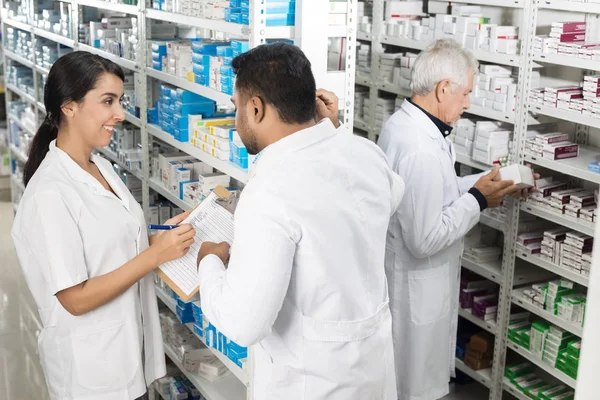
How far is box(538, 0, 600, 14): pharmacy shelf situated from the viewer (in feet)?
11.1

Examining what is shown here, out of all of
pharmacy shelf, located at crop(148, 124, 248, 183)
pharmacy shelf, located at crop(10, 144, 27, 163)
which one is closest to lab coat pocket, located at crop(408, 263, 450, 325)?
pharmacy shelf, located at crop(148, 124, 248, 183)

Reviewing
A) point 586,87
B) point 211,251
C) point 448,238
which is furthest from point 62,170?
point 586,87

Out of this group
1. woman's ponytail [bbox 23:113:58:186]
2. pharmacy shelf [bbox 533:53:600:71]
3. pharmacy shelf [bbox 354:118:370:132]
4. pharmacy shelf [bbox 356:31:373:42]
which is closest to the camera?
woman's ponytail [bbox 23:113:58:186]

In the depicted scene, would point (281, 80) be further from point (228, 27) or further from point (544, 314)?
point (544, 314)

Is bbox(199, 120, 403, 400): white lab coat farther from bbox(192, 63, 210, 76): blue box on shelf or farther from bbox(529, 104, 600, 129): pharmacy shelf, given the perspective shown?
bbox(529, 104, 600, 129): pharmacy shelf

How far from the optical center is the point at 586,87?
11.6 feet

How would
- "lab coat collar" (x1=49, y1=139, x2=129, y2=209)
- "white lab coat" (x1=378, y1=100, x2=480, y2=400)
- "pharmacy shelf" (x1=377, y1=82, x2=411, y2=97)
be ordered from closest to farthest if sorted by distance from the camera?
1. "lab coat collar" (x1=49, y1=139, x2=129, y2=209)
2. "white lab coat" (x1=378, y1=100, x2=480, y2=400)
3. "pharmacy shelf" (x1=377, y1=82, x2=411, y2=97)

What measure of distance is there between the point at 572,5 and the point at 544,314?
5.21 ft

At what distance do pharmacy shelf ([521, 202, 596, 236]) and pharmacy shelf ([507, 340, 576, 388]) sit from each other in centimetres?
76

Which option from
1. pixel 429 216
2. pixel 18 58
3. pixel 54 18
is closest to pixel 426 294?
Result: pixel 429 216

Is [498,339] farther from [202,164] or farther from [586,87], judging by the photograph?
[202,164]

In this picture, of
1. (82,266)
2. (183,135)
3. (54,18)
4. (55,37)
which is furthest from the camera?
(54,18)

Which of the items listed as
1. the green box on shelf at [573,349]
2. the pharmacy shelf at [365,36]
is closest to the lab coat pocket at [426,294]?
the green box on shelf at [573,349]

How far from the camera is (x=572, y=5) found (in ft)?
11.4
